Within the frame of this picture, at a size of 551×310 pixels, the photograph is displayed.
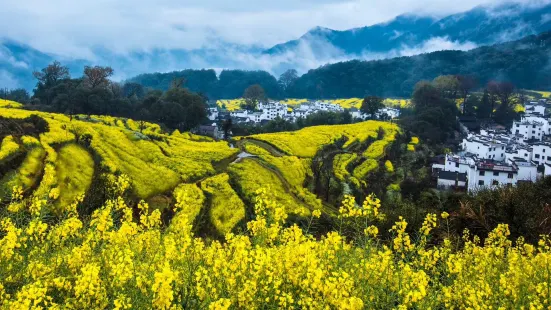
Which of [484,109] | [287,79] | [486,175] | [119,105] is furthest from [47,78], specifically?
[287,79]

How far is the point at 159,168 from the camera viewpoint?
24.2 meters

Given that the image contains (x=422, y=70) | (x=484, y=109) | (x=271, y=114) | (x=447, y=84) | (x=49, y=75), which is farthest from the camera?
(x=422, y=70)

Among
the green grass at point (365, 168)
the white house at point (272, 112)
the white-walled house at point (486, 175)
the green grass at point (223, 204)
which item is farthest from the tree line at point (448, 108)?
the green grass at point (223, 204)

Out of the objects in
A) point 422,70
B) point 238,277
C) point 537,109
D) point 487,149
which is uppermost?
point 422,70

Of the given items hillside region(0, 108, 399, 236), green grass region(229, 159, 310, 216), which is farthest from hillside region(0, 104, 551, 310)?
green grass region(229, 159, 310, 216)

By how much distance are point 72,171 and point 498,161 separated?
122 ft

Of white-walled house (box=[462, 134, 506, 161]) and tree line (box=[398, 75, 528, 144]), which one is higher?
tree line (box=[398, 75, 528, 144])

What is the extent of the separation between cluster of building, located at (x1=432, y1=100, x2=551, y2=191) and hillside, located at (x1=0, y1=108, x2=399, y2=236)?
7398mm

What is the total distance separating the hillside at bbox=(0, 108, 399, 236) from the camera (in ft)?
65.2

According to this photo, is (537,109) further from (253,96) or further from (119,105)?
(119,105)

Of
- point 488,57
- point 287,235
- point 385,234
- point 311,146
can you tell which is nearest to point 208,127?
point 311,146

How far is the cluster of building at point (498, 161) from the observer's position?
3591 centimetres

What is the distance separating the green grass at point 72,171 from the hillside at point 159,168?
39 millimetres

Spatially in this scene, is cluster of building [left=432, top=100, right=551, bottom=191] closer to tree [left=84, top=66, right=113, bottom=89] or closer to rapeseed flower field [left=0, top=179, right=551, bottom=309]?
rapeseed flower field [left=0, top=179, right=551, bottom=309]
